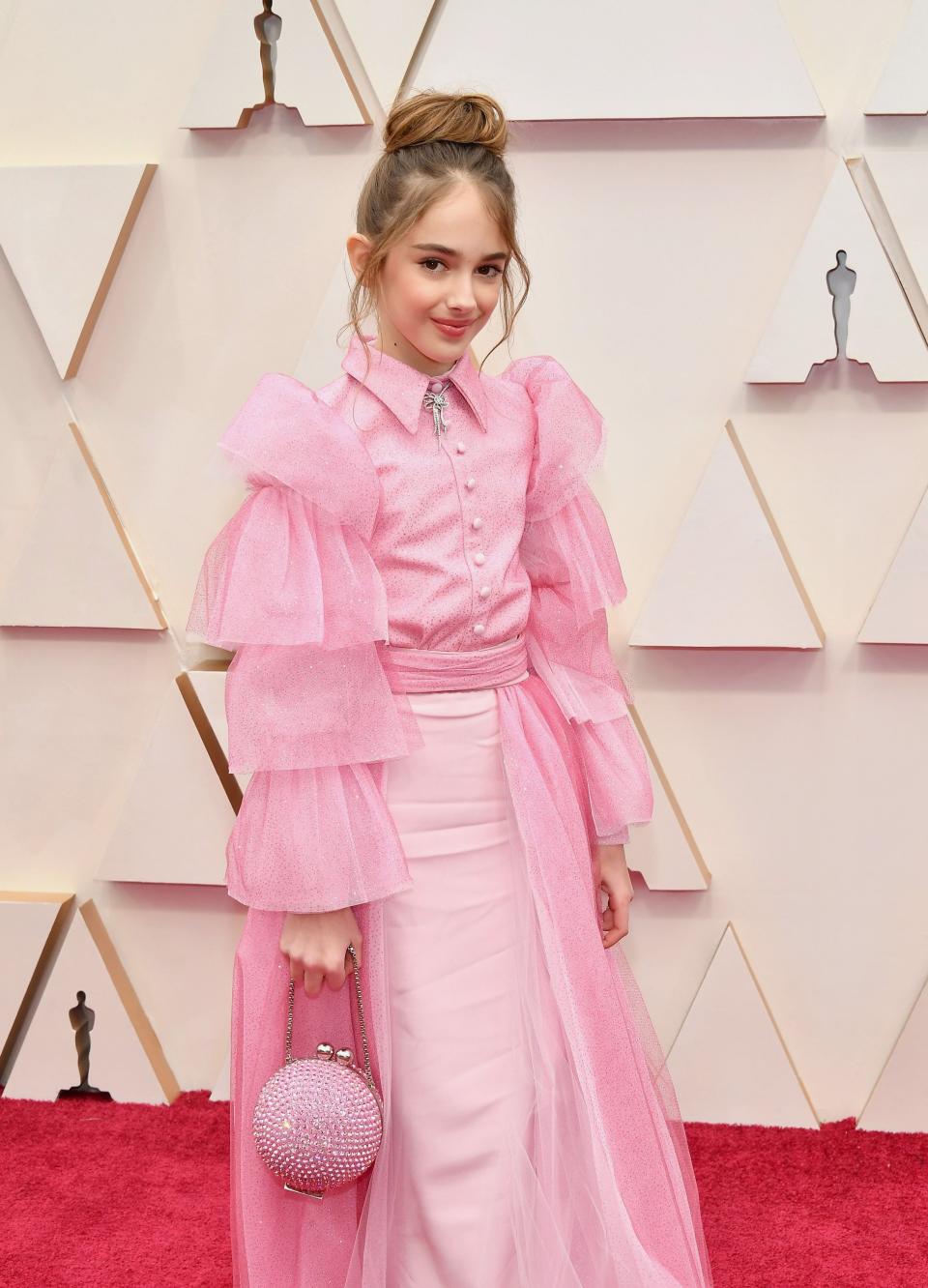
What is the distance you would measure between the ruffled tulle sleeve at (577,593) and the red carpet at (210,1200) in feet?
1.90

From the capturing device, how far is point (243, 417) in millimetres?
1262

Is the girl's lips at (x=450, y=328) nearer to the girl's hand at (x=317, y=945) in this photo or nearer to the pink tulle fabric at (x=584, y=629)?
the pink tulle fabric at (x=584, y=629)

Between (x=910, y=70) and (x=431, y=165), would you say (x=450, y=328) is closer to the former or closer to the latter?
(x=431, y=165)

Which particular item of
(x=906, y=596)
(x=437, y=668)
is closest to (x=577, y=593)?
(x=437, y=668)

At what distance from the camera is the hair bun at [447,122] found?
1291 millimetres

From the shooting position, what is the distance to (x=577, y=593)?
57.7 inches

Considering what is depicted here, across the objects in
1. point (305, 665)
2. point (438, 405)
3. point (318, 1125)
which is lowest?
point (318, 1125)

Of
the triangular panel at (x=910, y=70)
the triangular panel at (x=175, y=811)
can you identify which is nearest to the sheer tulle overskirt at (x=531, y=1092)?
the triangular panel at (x=175, y=811)

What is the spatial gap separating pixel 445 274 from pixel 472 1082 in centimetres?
79

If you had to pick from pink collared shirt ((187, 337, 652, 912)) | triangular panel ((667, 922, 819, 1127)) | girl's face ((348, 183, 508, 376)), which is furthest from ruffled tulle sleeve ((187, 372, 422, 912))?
triangular panel ((667, 922, 819, 1127))

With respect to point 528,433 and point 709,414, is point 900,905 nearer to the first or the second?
point 709,414

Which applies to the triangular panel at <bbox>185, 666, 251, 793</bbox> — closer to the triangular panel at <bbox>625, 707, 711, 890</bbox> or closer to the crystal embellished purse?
the triangular panel at <bbox>625, 707, 711, 890</bbox>

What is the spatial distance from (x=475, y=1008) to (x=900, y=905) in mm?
820

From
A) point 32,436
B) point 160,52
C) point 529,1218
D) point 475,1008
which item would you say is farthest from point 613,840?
point 160,52
